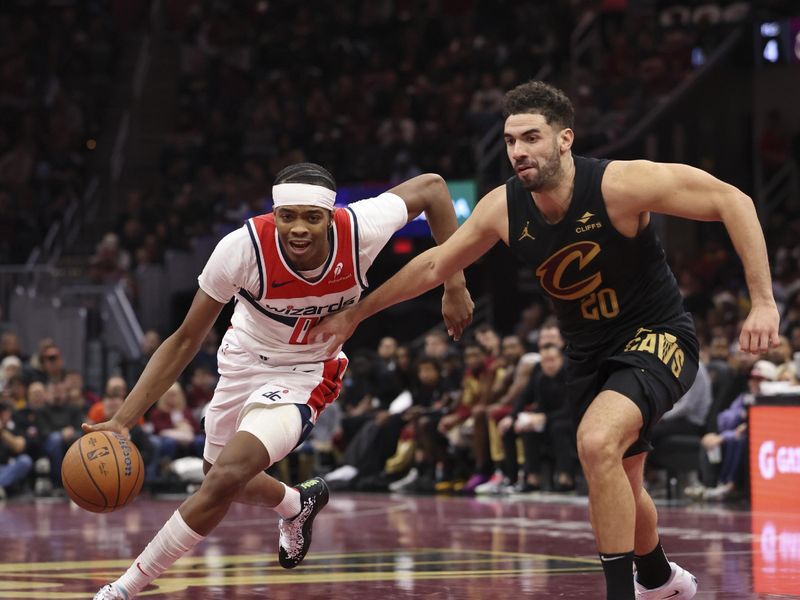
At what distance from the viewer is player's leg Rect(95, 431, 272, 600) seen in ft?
20.0

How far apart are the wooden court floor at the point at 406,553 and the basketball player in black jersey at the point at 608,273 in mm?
1492

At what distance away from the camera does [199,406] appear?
56.1ft

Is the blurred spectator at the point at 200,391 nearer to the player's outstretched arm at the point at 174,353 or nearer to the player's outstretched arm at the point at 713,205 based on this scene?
the player's outstretched arm at the point at 174,353

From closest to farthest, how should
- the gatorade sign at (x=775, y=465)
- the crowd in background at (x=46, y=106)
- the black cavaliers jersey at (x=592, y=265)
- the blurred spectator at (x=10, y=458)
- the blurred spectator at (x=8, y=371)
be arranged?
the black cavaliers jersey at (x=592, y=265), the gatorade sign at (x=775, y=465), the blurred spectator at (x=10, y=458), the blurred spectator at (x=8, y=371), the crowd in background at (x=46, y=106)

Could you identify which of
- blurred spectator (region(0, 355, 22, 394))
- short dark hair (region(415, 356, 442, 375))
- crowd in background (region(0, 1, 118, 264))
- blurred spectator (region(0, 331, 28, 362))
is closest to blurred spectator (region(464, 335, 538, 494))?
short dark hair (region(415, 356, 442, 375))

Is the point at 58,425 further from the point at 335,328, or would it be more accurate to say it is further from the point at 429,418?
the point at 335,328

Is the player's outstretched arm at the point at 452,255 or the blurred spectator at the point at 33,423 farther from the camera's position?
the blurred spectator at the point at 33,423

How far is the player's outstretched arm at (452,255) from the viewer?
20.1 feet

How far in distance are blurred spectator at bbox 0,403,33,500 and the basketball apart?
9.50 metres

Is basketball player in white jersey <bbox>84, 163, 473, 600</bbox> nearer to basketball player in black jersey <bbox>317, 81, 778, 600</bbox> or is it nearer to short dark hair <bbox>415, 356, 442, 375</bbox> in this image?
basketball player in black jersey <bbox>317, 81, 778, 600</bbox>

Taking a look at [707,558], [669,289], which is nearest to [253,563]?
[707,558]

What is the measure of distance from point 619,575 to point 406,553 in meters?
3.80

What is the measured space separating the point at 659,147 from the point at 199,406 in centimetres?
770

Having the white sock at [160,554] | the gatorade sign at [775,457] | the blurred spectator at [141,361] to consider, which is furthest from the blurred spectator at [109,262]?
the white sock at [160,554]
